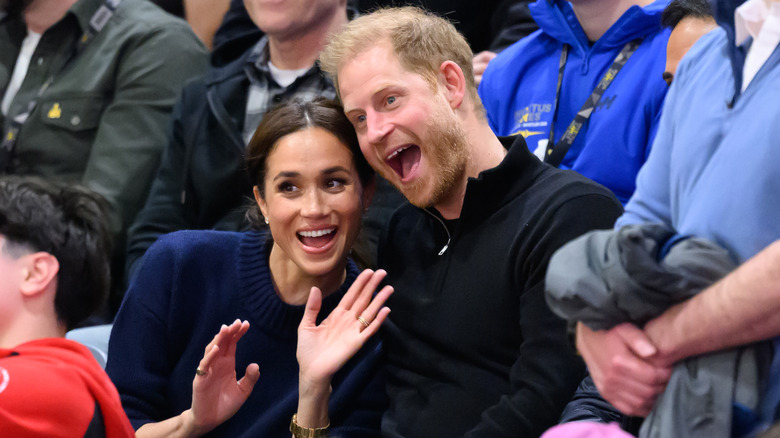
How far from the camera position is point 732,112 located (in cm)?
118

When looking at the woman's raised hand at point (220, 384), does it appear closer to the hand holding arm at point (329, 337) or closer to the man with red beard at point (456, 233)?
the hand holding arm at point (329, 337)

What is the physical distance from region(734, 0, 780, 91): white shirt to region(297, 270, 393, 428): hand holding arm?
0.83 m

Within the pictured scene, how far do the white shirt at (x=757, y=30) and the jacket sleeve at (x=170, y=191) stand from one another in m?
1.86

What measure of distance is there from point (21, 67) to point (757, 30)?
257cm

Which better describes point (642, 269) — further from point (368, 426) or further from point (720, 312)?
point (368, 426)

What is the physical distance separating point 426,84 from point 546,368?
0.65m

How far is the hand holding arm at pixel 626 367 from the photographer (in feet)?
3.89

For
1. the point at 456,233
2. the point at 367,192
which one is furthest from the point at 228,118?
the point at 456,233

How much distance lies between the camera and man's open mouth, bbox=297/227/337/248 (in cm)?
199

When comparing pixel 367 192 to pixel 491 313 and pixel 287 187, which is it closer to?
pixel 287 187

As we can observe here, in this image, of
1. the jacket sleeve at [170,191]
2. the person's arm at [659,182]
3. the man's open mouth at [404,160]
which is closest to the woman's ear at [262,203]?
the man's open mouth at [404,160]

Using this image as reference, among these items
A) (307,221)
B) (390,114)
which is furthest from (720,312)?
(307,221)

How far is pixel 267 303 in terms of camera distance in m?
2.02

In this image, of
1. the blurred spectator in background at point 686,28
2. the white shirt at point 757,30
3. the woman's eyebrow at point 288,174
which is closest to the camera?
the white shirt at point 757,30
